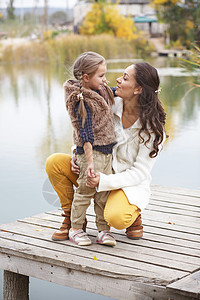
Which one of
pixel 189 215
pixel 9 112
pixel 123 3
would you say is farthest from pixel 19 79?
pixel 123 3

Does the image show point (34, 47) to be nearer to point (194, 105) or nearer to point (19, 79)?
point (19, 79)

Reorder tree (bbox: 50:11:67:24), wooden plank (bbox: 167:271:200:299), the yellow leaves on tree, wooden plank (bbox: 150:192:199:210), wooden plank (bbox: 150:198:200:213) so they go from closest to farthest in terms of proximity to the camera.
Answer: wooden plank (bbox: 167:271:200:299)
wooden plank (bbox: 150:198:200:213)
wooden plank (bbox: 150:192:199:210)
the yellow leaves on tree
tree (bbox: 50:11:67:24)

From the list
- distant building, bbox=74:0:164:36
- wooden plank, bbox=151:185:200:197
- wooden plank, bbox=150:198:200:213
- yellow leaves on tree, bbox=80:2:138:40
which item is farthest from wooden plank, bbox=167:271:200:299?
distant building, bbox=74:0:164:36

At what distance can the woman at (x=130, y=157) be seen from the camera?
239cm

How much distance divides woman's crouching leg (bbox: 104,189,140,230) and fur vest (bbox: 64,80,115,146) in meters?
0.24

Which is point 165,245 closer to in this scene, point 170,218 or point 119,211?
point 119,211

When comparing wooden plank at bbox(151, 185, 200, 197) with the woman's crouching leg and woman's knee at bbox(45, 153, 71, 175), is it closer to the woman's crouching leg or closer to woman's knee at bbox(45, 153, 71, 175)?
the woman's crouching leg

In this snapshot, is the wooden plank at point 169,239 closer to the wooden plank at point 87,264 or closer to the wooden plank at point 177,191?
the wooden plank at point 87,264

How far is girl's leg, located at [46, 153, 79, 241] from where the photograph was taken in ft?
8.17

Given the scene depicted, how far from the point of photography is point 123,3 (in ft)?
112

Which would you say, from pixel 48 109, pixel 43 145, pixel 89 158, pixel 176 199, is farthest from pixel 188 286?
pixel 48 109

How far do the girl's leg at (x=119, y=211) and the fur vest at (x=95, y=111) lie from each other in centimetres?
24

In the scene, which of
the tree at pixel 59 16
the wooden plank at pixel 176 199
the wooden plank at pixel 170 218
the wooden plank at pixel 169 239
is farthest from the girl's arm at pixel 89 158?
the tree at pixel 59 16

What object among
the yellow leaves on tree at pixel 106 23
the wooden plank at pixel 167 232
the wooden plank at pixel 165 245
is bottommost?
the wooden plank at pixel 167 232
